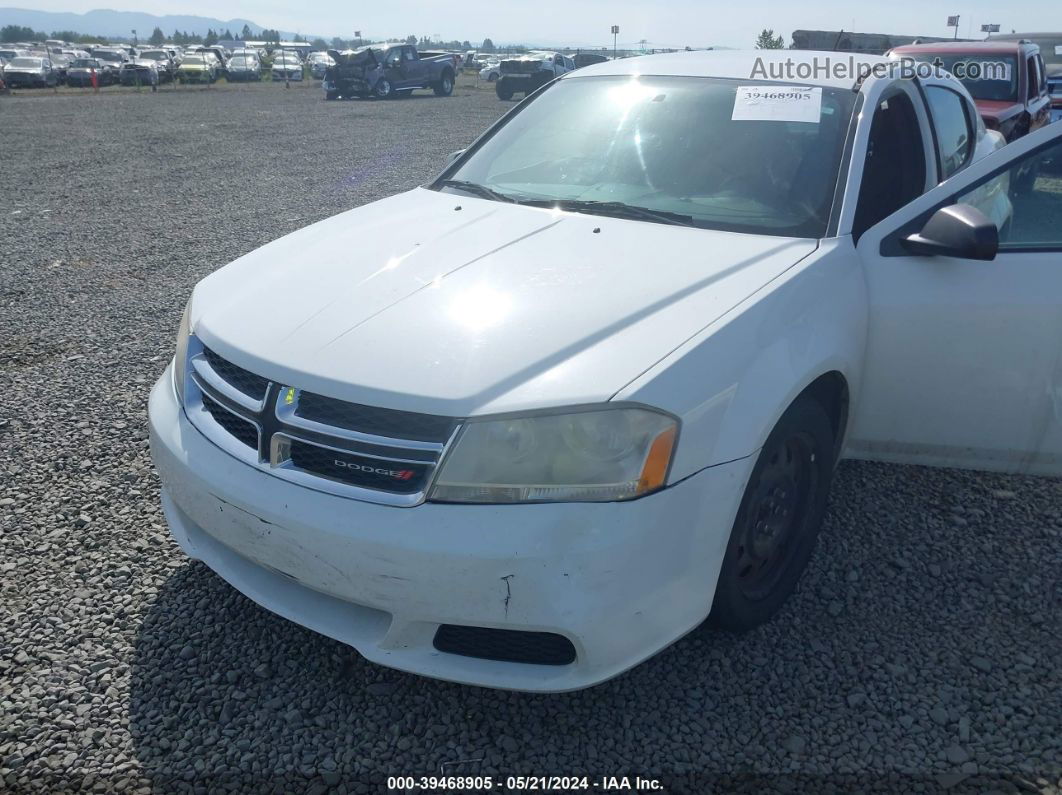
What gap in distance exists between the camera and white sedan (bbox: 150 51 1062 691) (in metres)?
2.11

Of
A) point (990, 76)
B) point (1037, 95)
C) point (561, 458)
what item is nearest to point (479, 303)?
point (561, 458)

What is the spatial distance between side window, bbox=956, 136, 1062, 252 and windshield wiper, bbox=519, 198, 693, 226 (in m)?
0.94

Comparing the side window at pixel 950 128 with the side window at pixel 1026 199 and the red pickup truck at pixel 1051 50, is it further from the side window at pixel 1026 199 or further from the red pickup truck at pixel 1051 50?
the red pickup truck at pixel 1051 50

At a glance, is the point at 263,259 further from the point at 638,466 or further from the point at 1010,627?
the point at 1010,627

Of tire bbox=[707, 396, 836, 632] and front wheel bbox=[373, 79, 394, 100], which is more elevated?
front wheel bbox=[373, 79, 394, 100]

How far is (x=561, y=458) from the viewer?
2105mm

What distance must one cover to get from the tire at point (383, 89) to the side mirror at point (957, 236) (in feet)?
94.4

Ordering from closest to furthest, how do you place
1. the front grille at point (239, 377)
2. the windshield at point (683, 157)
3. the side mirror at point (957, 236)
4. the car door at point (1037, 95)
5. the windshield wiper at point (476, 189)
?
the front grille at point (239, 377), the side mirror at point (957, 236), the windshield at point (683, 157), the windshield wiper at point (476, 189), the car door at point (1037, 95)

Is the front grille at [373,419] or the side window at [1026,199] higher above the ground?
the side window at [1026,199]

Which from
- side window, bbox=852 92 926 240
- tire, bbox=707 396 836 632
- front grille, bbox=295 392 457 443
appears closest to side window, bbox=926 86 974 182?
side window, bbox=852 92 926 240

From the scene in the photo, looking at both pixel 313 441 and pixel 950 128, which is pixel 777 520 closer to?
pixel 313 441

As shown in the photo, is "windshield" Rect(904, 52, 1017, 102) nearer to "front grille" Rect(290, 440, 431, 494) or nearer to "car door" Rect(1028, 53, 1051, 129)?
"car door" Rect(1028, 53, 1051, 129)

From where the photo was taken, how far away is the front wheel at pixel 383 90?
29.4 metres

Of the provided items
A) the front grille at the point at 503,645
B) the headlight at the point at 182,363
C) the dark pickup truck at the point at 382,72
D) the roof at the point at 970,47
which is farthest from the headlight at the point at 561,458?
the dark pickup truck at the point at 382,72
